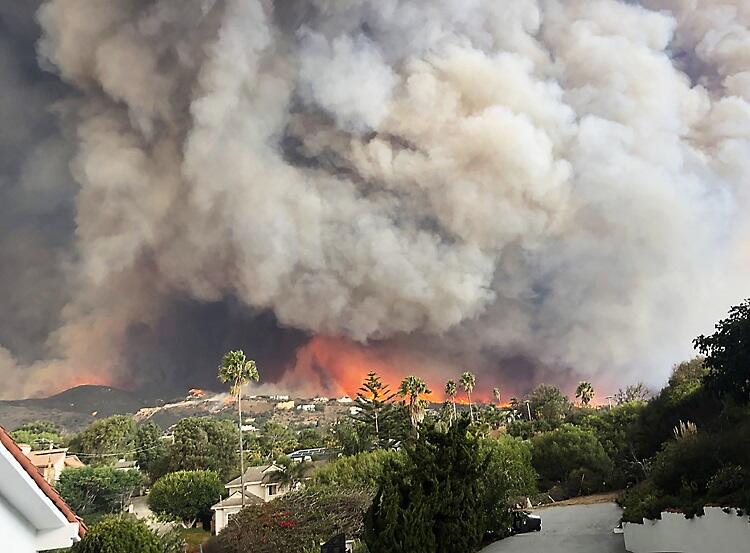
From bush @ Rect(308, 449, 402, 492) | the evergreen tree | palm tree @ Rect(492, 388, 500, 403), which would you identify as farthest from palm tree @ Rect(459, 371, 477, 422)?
bush @ Rect(308, 449, 402, 492)

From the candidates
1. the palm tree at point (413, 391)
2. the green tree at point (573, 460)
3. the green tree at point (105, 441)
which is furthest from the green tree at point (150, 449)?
the green tree at point (573, 460)

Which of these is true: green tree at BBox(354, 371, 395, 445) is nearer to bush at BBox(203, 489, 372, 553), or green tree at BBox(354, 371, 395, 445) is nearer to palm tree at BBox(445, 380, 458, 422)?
palm tree at BBox(445, 380, 458, 422)

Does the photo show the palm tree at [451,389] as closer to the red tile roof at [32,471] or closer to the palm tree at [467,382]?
the palm tree at [467,382]

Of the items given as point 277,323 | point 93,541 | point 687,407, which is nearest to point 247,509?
point 93,541

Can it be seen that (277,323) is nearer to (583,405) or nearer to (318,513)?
(583,405)

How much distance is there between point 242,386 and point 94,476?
10920mm

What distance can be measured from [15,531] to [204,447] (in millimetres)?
48535

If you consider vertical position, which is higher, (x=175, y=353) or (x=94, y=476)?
(x=175, y=353)

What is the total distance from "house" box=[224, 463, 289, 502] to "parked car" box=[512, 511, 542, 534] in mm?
21245

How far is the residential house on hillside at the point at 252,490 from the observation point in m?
34.1

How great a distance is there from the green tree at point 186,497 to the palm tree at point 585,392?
3513 cm

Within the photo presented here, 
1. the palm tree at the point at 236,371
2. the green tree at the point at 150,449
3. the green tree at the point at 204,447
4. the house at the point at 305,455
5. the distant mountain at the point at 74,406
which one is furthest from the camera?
the distant mountain at the point at 74,406

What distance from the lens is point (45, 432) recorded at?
60844mm

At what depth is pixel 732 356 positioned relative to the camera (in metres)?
11.2
